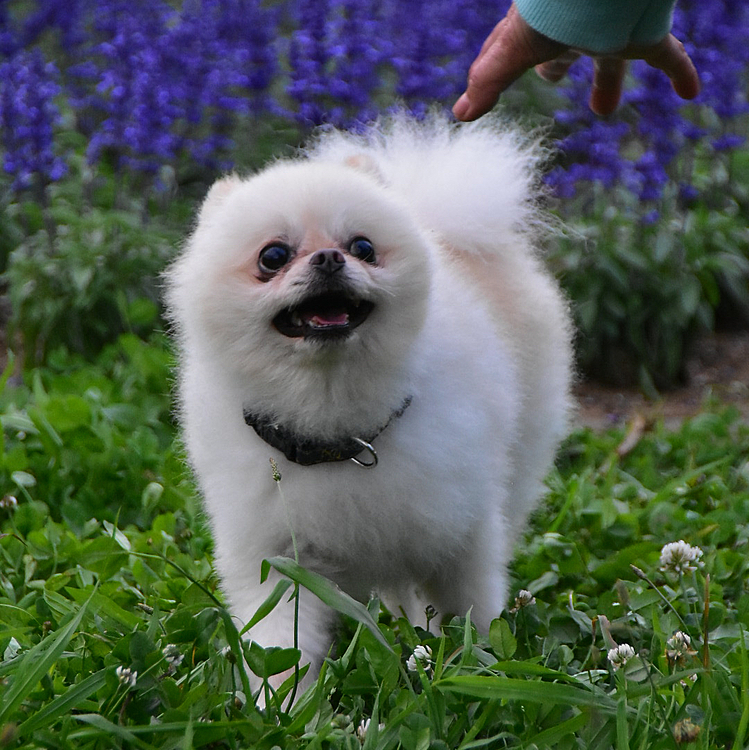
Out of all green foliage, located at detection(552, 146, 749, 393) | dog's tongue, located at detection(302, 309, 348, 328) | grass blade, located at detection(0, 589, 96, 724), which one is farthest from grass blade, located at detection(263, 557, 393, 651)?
green foliage, located at detection(552, 146, 749, 393)

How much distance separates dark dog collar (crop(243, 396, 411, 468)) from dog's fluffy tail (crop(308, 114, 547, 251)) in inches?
36.7

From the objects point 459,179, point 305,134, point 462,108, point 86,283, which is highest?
point 462,108

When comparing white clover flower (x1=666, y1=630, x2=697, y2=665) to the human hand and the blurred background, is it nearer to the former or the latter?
the human hand

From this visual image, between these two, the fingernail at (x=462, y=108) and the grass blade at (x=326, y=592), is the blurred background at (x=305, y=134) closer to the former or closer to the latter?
the fingernail at (x=462, y=108)

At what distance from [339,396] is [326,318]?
0.20 metres

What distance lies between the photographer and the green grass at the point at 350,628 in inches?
84.8

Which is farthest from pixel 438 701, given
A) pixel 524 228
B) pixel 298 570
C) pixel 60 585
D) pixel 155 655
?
pixel 524 228

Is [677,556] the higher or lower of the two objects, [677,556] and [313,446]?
the lower

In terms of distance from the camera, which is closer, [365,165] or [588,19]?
[588,19]

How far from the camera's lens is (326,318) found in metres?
2.54

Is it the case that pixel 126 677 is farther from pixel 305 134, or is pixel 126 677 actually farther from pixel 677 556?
pixel 305 134

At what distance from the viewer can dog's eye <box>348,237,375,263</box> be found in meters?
2.58

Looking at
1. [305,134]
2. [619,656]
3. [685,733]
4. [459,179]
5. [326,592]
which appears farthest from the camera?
[305,134]

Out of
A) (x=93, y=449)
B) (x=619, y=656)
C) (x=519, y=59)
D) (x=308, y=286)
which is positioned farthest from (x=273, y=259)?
(x=93, y=449)
